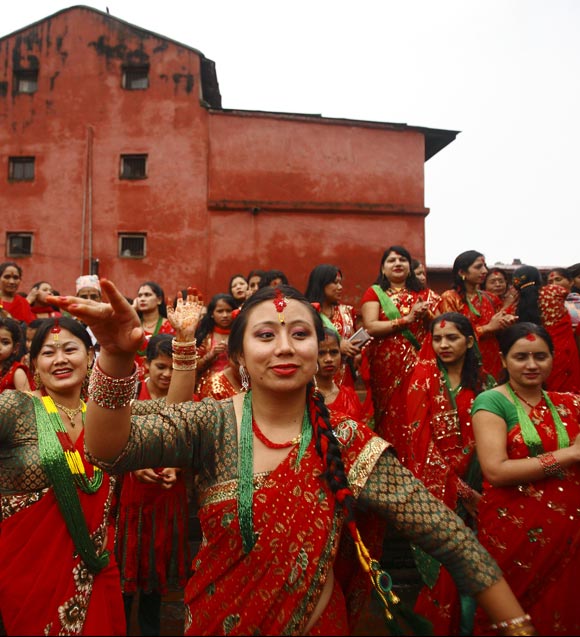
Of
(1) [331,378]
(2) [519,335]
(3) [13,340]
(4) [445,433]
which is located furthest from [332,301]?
(3) [13,340]

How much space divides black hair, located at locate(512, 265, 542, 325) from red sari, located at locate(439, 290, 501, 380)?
27cm

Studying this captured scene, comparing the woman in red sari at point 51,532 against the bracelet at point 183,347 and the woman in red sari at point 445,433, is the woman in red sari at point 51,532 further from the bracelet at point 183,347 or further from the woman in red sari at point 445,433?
the woman in red sari at point 445,433

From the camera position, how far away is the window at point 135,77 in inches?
687

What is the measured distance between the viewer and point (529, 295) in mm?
5152

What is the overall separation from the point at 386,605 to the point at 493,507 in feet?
4.23

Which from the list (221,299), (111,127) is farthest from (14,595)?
(111,127)

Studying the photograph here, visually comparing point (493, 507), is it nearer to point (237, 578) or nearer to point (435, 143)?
point (237, 578)

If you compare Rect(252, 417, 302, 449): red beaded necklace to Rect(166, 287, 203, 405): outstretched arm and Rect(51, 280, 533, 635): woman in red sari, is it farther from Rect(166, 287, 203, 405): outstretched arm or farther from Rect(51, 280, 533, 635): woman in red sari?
Rect(166, 287, 203, 405): outstretched arm

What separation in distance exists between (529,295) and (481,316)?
48 centimetres

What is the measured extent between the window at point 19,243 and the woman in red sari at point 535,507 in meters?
16.9

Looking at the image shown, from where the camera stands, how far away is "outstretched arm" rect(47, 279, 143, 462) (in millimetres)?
1569

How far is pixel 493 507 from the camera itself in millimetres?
2770

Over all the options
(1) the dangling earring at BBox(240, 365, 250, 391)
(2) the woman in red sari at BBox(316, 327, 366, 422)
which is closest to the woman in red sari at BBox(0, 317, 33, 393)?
(2) the woman in red sari at BBox(316, 327, 366, 422)

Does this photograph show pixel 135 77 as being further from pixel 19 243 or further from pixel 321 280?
pixel 321 280
